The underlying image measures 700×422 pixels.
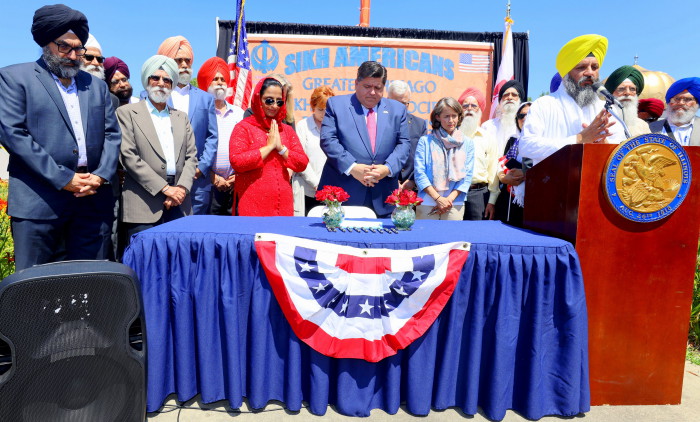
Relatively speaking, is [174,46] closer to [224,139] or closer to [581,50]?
[224,139]

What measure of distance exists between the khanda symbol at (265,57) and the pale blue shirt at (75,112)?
5.52 metres

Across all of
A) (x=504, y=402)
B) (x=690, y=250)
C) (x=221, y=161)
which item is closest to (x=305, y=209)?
(x=221, y=161)

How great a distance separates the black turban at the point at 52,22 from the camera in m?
2.28

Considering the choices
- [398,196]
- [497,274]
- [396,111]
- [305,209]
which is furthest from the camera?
[305,209]

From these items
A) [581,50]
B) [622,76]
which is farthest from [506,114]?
[581,50]

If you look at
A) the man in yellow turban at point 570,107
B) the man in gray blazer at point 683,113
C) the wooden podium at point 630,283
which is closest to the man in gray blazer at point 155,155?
the man in yellow turban at point 570,107

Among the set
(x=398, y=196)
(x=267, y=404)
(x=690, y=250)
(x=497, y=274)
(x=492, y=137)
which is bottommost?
(x=267, y=404)

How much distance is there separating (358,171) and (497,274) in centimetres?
141

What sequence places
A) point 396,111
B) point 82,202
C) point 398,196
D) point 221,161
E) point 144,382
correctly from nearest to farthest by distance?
point 144,382 < point 398,196 < point 82,202 < point 396,111 < point 221,161

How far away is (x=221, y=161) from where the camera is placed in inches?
156

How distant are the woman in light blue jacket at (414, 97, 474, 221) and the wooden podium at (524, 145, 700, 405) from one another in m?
1.25

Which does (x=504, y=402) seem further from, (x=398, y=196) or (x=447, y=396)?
(x=398, y=196)

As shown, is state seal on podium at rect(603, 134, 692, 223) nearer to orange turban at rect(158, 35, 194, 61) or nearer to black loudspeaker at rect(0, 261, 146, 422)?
black loudspeaker at rect(0, 261, 146, 422)

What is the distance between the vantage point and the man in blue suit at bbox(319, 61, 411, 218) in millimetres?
3094
